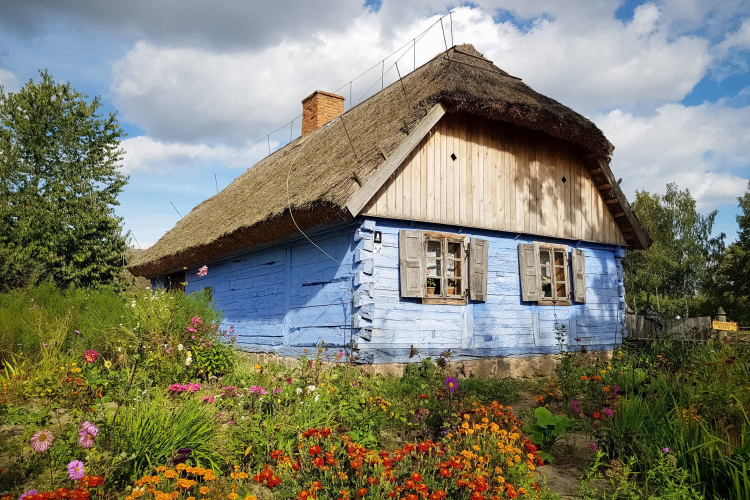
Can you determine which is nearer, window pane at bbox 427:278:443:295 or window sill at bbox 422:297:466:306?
window sill at bbox 422:297:466:306

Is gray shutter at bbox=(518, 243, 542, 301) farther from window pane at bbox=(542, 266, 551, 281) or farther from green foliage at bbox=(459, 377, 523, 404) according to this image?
green foliage at bbox=(459, 377, 523, 404)

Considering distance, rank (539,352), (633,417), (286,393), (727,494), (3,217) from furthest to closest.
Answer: (3,217), (539,352), (286,393), (633,417), (727,494)

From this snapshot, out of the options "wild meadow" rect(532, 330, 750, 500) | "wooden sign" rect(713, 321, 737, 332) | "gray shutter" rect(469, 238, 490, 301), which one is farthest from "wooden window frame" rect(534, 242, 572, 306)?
"wild meadow" rect(532, 330, 750, 500)

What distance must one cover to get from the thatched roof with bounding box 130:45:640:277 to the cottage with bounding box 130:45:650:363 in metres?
0.04

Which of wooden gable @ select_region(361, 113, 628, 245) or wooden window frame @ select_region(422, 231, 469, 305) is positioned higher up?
wooden gable @ select_region(361, 113, 628, 245)

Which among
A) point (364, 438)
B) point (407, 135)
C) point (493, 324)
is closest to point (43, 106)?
point (407, 135)

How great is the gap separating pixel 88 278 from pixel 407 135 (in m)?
14.5

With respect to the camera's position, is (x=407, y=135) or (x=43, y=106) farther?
(x=43, y=106)

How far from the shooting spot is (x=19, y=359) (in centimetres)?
580

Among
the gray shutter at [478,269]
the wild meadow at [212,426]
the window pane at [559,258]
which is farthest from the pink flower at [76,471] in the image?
the window pane at [559,258]

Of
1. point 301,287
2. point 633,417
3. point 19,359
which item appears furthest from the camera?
point 301,287

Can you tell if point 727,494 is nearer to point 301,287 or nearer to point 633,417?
point 633,417

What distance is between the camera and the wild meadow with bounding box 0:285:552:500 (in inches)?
112

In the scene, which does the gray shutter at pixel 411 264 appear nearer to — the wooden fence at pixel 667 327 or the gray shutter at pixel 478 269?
the gray shutter at pixel 478 269
